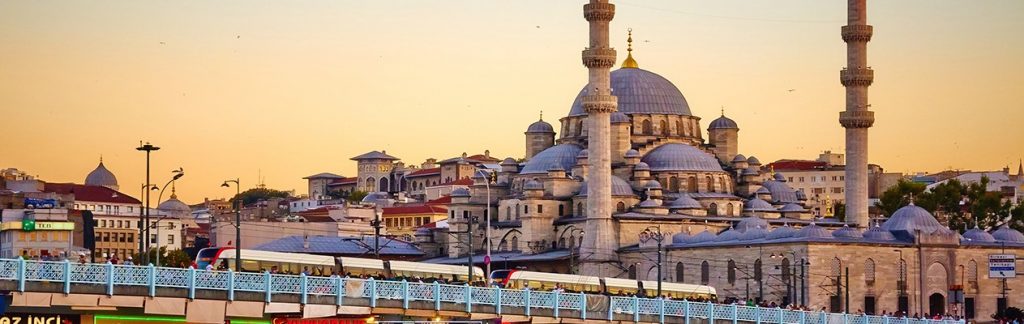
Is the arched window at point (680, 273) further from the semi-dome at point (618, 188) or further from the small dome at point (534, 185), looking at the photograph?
the small dome at point (534, 185)

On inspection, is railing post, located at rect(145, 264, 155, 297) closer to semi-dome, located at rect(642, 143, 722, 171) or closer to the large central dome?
semi-dome, located at rect(642, 143, 722, 171)

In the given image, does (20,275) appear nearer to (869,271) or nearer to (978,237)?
(869,271)

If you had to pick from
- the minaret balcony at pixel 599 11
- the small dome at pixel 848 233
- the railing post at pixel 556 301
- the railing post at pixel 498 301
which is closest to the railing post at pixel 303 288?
the railing post at pixel 498 301

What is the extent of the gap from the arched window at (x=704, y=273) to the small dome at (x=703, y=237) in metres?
1.39

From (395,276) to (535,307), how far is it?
30.6 ft

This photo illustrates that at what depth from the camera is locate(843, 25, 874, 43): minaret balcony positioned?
8594 cm

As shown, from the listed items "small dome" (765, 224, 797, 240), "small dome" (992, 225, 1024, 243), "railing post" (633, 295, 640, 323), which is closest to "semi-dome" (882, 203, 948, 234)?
"small dome" (992, 225, 1024, 243)

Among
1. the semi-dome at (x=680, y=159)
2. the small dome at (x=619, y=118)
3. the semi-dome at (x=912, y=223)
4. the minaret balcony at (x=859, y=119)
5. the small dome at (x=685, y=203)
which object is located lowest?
the semi-dome at (x=912, y=223)

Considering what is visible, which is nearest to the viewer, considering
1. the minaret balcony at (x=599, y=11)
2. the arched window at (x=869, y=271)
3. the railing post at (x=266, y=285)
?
the railing post at (x=266, y=285)

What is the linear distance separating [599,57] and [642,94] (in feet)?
51.3

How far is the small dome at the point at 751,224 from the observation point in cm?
8838

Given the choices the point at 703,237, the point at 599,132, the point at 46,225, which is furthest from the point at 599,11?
the point at 46,225

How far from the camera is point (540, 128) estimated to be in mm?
103500

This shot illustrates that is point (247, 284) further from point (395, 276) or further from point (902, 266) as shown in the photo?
point (902, 266)
